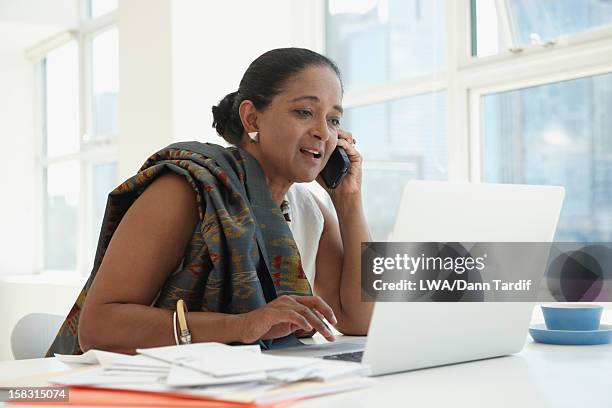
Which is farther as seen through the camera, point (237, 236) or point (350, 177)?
point (350, 177)

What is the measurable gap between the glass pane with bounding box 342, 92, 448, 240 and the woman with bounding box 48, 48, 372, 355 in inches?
40.2

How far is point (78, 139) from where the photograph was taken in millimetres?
5164

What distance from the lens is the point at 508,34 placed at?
106 inches

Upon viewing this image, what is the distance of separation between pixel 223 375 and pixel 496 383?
0.40 meters

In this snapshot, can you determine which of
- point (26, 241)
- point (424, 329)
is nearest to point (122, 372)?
point (424, 329)

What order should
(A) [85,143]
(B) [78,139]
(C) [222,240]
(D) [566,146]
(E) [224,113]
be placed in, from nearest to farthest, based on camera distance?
(C) [222,240] → (E) [224,113] → (D) [566,146] → (A) [85,143] → (B) [78,139]

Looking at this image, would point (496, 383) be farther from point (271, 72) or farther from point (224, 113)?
point (224, 113)

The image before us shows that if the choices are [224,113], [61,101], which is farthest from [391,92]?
[61,101]

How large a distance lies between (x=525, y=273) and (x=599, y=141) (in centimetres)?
131

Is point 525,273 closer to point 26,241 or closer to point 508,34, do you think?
point 508,34

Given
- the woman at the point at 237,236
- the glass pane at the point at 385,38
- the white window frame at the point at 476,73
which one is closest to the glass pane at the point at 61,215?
the glass pane at the point at 385,38

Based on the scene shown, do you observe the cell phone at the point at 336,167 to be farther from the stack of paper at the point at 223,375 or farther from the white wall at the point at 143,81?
the white wall at the point at 143,81

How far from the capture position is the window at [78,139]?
4844 mm

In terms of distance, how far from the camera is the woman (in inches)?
55.3
